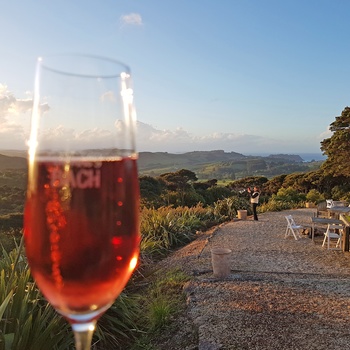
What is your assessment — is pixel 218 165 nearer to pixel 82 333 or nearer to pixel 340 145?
pixel 340 145

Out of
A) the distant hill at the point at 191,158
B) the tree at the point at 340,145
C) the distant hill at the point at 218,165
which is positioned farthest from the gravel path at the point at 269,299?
the distant hill at the point at 191,158

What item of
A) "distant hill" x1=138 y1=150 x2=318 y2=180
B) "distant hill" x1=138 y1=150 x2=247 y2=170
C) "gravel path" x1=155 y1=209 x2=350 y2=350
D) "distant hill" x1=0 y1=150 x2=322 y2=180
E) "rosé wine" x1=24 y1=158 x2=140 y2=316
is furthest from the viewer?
"distant hill" x1=138 y1=150 x2=247 y2=170

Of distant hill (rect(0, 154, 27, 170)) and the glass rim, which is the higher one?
the glass rim

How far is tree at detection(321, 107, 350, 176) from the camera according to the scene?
1998 cm

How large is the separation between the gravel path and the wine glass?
11.9ft

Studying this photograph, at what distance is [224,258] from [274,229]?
6.43m

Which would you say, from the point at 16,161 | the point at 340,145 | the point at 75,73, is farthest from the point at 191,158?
the point at 75,73

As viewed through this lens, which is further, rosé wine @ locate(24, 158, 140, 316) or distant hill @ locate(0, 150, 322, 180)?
distant hill @ locate(0, 150, 322, 180)

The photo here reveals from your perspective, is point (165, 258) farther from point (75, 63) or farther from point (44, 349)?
point (75, 63)

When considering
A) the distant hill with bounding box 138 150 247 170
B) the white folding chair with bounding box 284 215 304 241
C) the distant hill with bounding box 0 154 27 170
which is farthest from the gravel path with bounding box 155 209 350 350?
the distant hill with bounding box 138 150 247 170

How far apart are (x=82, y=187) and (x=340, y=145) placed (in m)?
21.2

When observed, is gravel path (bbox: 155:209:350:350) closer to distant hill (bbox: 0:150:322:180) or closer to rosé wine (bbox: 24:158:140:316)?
rosé wine (bbox: 24:158:140:316)

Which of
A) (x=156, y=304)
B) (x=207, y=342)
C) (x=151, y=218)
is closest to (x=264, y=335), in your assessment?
(x=207, y=342)

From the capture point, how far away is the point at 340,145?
20.1 meters
